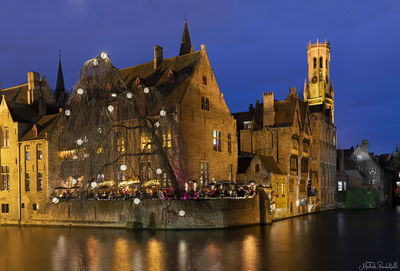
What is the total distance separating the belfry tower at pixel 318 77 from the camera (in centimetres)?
12550

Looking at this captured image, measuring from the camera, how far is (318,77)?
128 meters

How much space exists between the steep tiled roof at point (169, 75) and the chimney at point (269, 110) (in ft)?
43.0

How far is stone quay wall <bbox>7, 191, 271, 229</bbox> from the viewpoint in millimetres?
37594

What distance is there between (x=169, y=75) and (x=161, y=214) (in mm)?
16139

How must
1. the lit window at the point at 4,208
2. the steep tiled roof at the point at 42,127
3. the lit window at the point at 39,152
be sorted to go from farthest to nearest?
the lit window at the point at 4,208
the steep tiled roof at the point at 42,127
the lit window at the point at 39,152

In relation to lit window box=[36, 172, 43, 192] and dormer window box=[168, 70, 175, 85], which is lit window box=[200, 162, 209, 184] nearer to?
dormer window box=[168, 70, 175, 85]

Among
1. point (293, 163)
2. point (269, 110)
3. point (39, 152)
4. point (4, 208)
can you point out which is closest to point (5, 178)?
point (4, 208)

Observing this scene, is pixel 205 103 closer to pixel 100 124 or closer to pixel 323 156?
pixel 100 124

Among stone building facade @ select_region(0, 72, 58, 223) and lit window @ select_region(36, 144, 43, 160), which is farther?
lit window @ select_region(36, 144, 43, 160)

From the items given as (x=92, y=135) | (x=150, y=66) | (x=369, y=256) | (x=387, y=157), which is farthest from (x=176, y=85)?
(x=387, y=157)

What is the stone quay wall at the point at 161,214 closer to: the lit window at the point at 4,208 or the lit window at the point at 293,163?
the lit window at the point at 4,208

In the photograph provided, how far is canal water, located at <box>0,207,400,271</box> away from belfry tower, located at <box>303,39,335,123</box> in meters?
91.1

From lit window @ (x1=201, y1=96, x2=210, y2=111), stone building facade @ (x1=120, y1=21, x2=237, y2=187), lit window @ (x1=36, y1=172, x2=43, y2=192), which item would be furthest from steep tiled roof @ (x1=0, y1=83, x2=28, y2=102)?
lit window @ (x1=201, y1=96, x2=210, y2=111)

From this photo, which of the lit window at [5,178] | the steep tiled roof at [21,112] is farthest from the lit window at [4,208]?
the steep tiled roof at [21,112]
